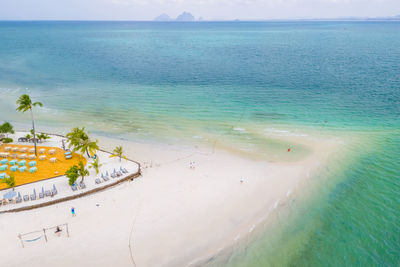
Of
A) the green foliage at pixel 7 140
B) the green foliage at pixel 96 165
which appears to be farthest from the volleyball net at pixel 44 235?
the green foliage at pixel 7 140

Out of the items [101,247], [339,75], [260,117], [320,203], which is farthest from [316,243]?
[339,75]

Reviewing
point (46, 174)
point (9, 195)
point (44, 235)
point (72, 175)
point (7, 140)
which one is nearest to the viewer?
point (44, 235)

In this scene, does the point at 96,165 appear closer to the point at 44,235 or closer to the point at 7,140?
the point at 44,235

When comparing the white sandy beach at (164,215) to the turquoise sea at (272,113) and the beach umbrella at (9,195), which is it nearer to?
the beach umbrella at (9,195)

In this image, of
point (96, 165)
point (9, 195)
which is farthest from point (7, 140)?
point (96, 165)

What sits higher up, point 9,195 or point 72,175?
point 72,175

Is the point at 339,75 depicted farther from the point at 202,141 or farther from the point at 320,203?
Result: the point at 320,203

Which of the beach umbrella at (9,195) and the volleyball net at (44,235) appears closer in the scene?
the volleyball net at (44,235)
